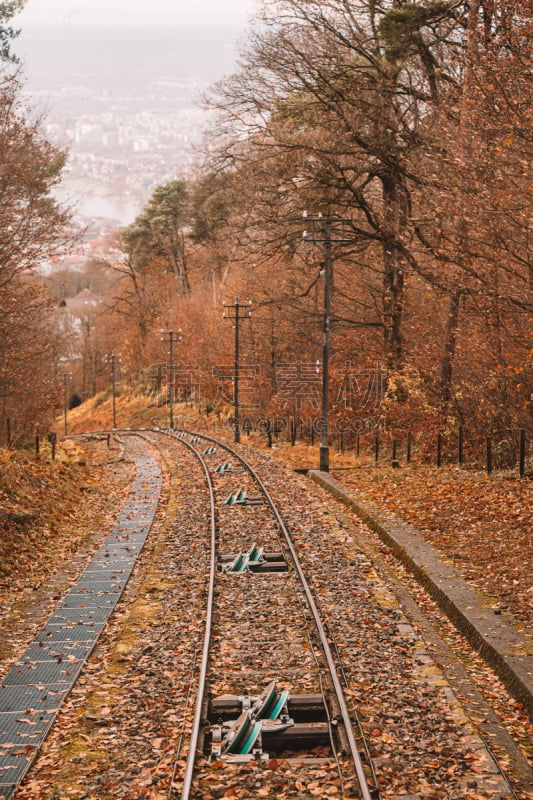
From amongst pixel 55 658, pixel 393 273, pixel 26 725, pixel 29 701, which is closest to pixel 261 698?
pixel 26 725

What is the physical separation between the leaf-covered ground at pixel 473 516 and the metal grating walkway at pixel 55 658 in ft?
18.3

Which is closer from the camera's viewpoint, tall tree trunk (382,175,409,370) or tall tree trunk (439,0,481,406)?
tall tree trunk (439,0,481,406)

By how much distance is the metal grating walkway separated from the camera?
7.68 metres

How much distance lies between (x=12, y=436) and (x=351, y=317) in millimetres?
13886

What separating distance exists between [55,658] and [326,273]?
16935 mm

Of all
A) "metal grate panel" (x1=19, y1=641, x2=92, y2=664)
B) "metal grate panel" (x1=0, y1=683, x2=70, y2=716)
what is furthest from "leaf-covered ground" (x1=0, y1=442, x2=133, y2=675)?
"metal grate panel" (x1=0, y1=683, x2=70, y2=716)

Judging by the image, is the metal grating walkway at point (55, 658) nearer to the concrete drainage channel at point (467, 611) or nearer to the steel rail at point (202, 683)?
the steel rail at point (202, 683)

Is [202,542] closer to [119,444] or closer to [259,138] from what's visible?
[259,138]

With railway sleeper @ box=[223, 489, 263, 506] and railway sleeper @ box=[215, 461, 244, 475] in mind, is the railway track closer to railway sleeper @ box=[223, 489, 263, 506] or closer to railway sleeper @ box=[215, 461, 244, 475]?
railway sleeper @ box=[223, 489, 263, 506]

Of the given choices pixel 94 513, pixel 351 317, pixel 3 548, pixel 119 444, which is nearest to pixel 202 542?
pixel 3 548

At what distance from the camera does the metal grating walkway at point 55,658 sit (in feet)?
25.2

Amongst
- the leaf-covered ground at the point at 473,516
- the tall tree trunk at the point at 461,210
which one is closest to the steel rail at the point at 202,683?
the leaf-covered ground at the point at 473,516

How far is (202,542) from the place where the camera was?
16156 mm

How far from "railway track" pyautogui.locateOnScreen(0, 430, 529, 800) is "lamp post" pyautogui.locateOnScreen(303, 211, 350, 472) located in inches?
434
